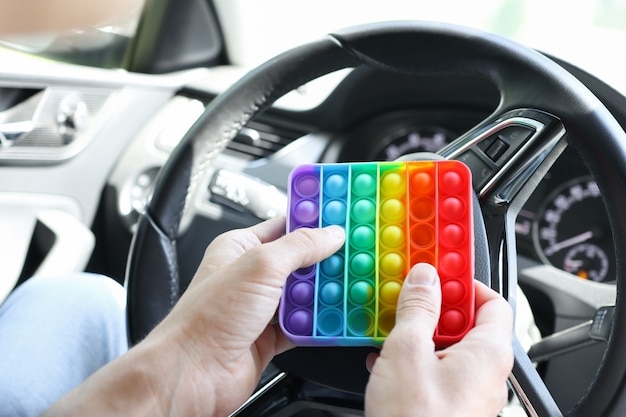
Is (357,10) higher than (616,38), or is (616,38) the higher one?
(616,38)

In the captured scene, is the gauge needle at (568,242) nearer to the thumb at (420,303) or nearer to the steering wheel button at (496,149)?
the steering wheel button at (496,149)

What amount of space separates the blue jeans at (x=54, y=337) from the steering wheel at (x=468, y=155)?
0.10 m

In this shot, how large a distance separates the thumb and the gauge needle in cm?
67

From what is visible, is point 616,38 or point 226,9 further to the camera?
point 226,9

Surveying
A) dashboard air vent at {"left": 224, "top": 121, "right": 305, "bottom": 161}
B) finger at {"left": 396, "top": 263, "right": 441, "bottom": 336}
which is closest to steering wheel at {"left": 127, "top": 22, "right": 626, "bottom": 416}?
finger at {"left": 396, "top": 263, "right": 441, "bottom": 336}

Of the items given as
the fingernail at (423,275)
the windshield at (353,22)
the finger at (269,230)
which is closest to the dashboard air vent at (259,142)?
the windshield at (353,22)

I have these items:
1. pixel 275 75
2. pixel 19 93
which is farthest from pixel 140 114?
pixel 275 75

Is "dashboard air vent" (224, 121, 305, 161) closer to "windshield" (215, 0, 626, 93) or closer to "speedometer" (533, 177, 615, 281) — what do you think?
"windshield" (215, 0, 626, 93)

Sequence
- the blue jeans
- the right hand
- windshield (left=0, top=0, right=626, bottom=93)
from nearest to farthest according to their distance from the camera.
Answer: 1. the right hand
2. the blue jeans
3. windshield (left=0, top=0, right=626, bottom=93)

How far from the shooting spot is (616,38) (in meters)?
1.21

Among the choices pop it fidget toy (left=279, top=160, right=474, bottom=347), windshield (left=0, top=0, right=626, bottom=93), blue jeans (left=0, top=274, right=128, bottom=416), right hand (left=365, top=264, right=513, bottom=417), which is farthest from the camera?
windshield (left=0, top=0, right=626, bottom=93)

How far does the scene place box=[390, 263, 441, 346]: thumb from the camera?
1.71 ft

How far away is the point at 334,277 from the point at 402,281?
6 centimetres

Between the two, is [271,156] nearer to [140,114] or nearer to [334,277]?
[140,114]
